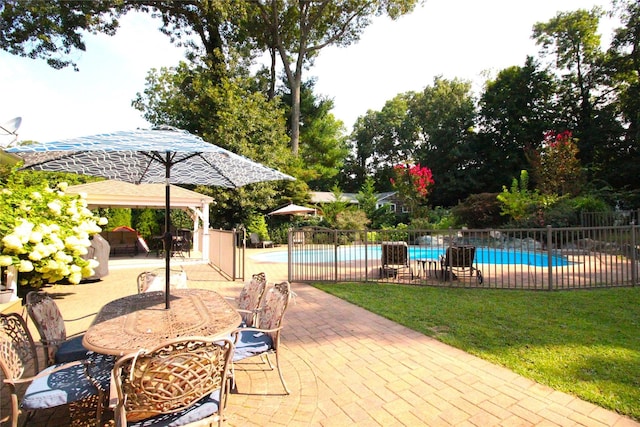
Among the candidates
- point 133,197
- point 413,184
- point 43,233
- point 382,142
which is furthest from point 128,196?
point 382,142

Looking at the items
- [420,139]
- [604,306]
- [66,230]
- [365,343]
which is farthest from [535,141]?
[66,230]

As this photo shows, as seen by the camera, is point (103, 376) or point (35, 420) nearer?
point (103, 376)

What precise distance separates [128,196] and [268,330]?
10.5 metres

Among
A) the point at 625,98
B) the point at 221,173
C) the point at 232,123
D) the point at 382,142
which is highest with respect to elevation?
the point at 382,142

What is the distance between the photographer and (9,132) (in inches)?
297

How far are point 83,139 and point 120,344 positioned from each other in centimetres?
169

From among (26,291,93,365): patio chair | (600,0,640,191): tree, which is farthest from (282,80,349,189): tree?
(26,291,93,365): patio chair

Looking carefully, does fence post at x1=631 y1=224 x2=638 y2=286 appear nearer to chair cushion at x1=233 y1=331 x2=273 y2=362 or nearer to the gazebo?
chair cushion at x1=233 y1=331 x2=273 y2=362

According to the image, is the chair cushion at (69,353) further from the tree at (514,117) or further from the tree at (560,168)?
the tree at (514,117)

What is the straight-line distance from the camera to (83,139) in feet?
8.96

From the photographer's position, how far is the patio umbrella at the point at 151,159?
258 centimetres

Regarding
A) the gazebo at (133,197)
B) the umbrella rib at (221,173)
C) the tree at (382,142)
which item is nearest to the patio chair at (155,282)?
the umbrella rib at (221,173)

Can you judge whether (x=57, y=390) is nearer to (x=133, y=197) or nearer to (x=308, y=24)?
(x=133, y=197)

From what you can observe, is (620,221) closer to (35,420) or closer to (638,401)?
(638,401)
